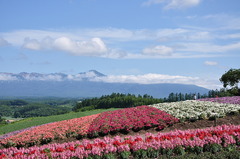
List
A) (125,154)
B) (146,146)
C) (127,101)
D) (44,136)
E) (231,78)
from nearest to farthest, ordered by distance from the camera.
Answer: (125,154) < (146,146) < (44,136) < (231,78) < (127,101)

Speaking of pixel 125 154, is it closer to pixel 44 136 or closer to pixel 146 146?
pixel 146 146

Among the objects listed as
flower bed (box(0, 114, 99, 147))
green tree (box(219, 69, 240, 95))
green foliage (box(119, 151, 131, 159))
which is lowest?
flower bed (box(0, 114, 99, 147))

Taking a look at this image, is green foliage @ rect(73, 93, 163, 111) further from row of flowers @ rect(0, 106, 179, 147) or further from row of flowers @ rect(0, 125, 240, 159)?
row of flowers @ rect(0, 125, 240, 159)

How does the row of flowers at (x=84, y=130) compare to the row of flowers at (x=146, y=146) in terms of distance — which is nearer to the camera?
the row of flowers at (x=146, y=146)

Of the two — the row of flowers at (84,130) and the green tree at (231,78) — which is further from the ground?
the green tree at (231,78)

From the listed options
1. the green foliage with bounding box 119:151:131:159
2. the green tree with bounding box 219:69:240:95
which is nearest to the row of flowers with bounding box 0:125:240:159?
the green foliage with bounding box 119:151:131:159

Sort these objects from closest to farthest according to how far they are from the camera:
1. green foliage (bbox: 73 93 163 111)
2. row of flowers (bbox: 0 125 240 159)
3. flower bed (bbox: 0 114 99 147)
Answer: row of flowers (bbox: 0 125 240 159) → flower bed (bbox: 0 114 99 147) → green foliage (bbox: 73 93 163 111)

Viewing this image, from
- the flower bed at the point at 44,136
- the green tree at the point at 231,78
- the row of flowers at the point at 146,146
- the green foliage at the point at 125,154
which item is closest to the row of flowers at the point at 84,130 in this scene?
the flower bed at the point at 44,136

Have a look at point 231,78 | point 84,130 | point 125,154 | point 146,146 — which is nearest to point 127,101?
point 231,78

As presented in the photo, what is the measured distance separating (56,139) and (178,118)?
880 centimetres

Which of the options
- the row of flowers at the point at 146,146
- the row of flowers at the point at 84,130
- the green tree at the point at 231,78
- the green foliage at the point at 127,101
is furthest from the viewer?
the green foliage at the point at 127,101

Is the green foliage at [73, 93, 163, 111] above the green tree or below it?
below

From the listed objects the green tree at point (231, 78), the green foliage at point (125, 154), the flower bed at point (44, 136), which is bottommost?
the flower bed at point (44, 136)

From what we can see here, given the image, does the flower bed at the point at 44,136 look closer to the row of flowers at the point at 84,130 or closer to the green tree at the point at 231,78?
the row of flowers at the point at 84,130
